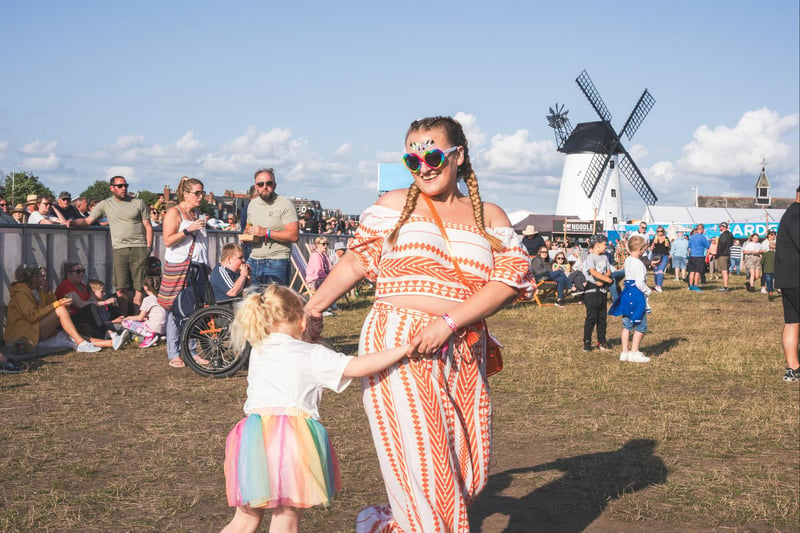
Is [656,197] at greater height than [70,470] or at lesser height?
greater

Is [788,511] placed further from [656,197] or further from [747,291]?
[656,197]

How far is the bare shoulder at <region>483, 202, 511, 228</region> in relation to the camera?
3312 millimetres

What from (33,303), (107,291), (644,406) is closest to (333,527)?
(644,406)

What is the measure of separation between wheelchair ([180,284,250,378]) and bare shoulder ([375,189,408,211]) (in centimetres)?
574

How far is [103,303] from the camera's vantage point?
11375 millimetres

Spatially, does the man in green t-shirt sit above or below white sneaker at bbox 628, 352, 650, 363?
above

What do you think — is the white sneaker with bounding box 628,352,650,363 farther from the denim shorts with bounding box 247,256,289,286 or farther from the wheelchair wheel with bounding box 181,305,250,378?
the wheelchair wheel with bounding box 181,305,250,378

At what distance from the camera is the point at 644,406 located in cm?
795

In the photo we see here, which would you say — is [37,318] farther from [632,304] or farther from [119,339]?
[632,304]

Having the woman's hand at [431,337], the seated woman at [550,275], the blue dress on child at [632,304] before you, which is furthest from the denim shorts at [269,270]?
the seated woman at [550,275]

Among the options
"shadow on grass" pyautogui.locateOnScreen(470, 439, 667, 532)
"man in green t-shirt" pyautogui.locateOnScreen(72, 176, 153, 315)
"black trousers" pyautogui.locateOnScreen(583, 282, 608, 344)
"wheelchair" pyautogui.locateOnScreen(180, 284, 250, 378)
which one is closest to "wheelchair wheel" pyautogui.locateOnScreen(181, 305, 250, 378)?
"wheelchair" pyautogui.locateOnScreen(180, 284, 250, 378)

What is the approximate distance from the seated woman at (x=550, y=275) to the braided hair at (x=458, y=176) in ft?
55.2

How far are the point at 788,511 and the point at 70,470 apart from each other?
4.43 metres

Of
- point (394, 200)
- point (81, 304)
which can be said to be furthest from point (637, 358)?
point (394, 200)
